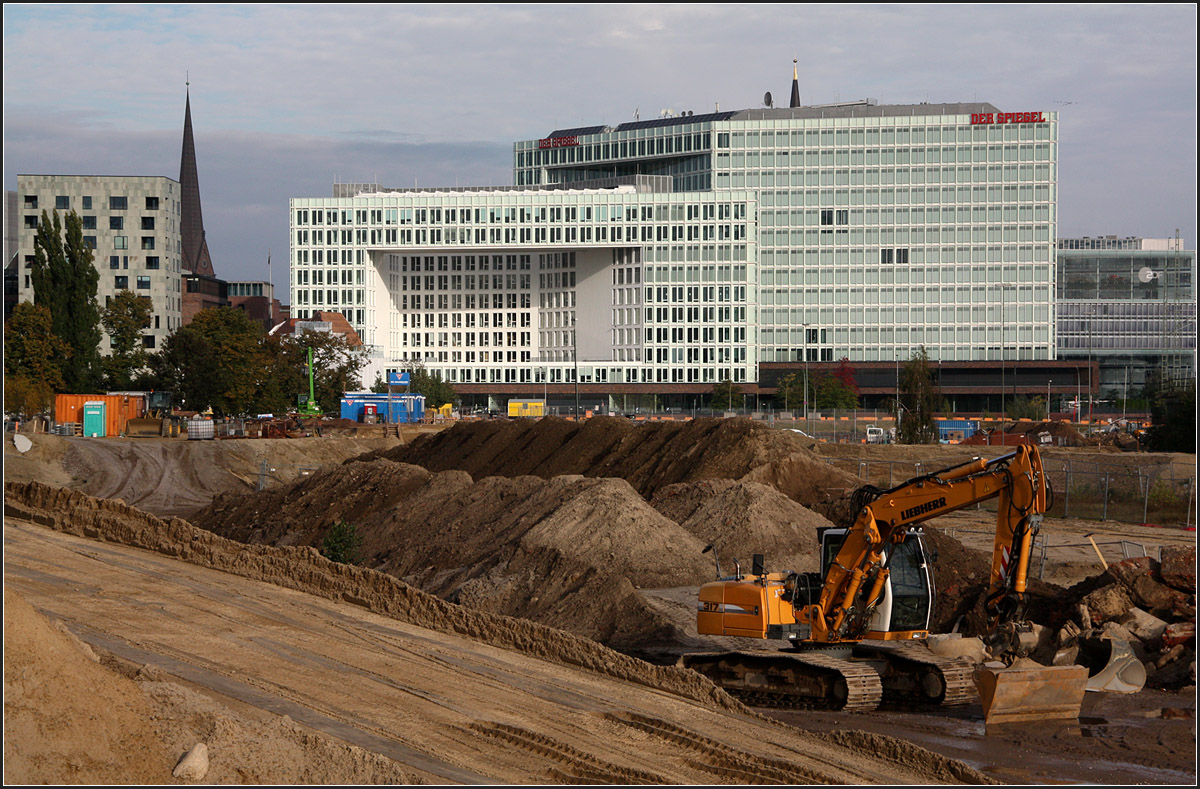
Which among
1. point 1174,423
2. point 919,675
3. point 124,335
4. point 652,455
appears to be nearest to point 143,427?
point 124,335

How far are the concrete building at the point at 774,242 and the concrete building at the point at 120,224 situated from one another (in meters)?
Answer: 15.7

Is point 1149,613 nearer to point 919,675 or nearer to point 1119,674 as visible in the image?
point 1119,674

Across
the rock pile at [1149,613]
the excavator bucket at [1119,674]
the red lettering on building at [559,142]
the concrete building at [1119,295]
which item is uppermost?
the red lettering on building at [559,142]

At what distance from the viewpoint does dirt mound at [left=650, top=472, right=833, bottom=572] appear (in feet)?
112

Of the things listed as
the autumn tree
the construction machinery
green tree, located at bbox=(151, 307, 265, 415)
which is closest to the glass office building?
green tree, located at bbox=(151, 307, 265, 415)

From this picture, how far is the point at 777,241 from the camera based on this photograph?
150 m

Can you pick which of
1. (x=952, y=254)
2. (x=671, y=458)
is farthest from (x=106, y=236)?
(x=671, y=458)

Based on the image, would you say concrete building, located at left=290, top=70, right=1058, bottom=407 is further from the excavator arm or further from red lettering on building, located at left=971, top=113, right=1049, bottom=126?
the excavator arm

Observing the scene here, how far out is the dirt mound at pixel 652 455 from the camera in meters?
45.4

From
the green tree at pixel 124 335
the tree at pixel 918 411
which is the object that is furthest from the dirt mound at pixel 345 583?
the green tree at pixel 124 335

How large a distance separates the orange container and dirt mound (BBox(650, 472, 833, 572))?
55488 mm

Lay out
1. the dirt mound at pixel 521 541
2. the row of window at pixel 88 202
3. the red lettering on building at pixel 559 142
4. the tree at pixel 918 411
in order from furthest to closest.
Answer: the red lettering on building at pixel 559 142, the row of window at pixel 88 202, the tree at pixel 918 411, the dirt mound at pixel 521 541

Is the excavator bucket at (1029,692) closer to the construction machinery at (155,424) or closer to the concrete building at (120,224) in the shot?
the construction machinery at (155,424)

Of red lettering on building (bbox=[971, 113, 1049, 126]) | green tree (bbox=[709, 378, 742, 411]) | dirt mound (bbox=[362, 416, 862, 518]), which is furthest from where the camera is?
red lettering on building (bbox=[971, 113, 1049, 126])
